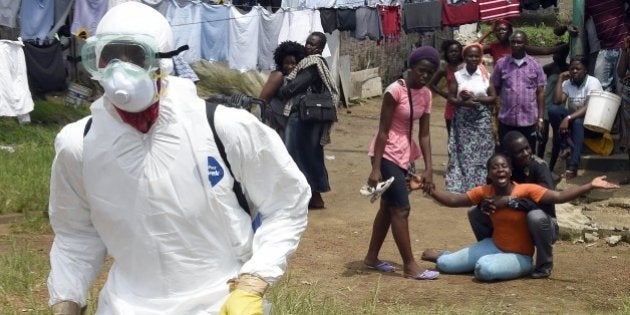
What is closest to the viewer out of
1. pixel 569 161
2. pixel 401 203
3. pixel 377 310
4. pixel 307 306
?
pixel 307 306

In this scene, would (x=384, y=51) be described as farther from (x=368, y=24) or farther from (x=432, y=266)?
(x=432, y=266)

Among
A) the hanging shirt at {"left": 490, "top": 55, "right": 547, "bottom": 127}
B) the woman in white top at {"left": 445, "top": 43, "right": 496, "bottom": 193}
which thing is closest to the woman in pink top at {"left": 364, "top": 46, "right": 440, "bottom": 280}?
the woman in white top at {"left": 445, "top": 43, "right": 496, "bottom": 193}

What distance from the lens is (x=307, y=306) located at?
18.2ft

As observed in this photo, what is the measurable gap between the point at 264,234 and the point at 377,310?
2.99m

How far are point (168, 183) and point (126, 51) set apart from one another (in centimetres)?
40

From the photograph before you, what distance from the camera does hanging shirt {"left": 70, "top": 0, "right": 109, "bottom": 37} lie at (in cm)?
1245

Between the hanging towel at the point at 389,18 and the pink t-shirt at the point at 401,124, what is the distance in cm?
824

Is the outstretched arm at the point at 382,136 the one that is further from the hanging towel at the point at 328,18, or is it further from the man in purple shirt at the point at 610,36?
the hanging towel at the point at 328,18

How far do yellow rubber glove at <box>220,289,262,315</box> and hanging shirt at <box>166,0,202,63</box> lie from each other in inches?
407

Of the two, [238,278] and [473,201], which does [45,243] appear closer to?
[473,201]

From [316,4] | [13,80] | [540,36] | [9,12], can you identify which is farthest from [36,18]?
[540,36]

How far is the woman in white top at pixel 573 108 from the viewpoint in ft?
35.4

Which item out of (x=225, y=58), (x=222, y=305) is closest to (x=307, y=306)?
(x=222, y=305)

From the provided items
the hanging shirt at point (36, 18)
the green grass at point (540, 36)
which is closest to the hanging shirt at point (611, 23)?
the hanging shirt at point (36, 18)
